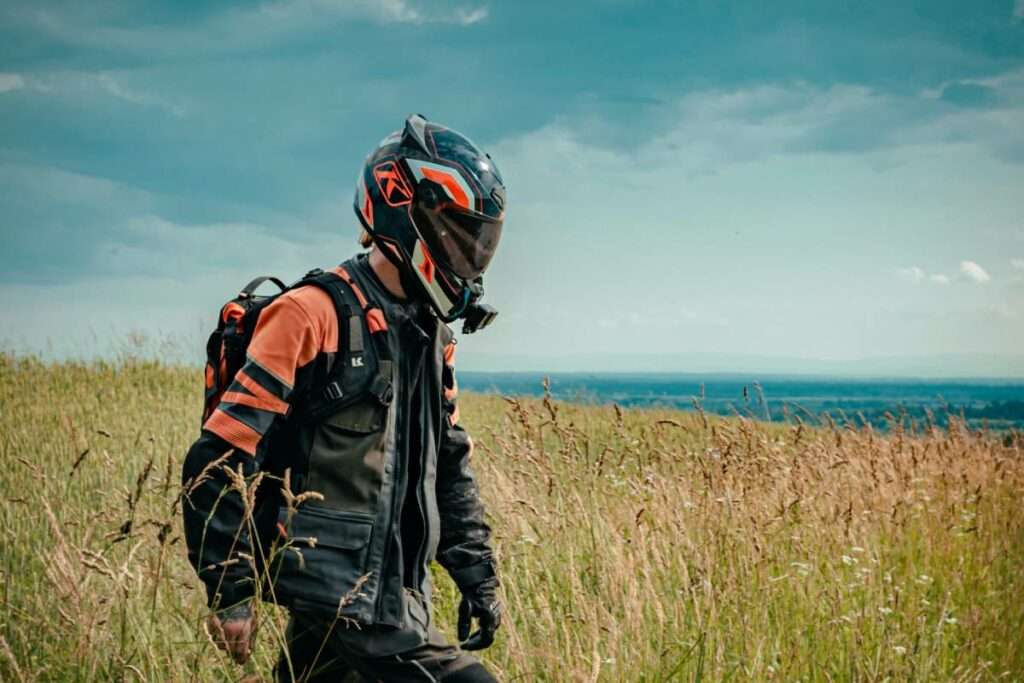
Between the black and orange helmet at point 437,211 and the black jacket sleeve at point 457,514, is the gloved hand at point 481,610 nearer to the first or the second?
the black jacket sleeve at point 457,514

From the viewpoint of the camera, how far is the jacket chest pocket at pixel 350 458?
2549mm

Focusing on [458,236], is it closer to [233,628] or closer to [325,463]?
[325,463]

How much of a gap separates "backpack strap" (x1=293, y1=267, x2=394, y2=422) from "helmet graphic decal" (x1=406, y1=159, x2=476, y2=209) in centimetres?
51

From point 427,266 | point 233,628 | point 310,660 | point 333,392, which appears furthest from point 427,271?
point 310,660

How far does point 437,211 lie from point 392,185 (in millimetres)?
207

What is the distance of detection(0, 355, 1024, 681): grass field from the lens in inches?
138

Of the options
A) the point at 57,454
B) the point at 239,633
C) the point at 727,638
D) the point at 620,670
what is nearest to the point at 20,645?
the point at 239,633

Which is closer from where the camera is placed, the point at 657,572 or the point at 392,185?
the point at 392,185

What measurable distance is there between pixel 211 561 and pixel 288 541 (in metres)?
0.25

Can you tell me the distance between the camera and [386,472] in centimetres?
265

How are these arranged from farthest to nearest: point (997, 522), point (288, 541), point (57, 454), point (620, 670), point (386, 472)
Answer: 1. point (57, 454)
2. point (997, 522)
3. point (620, 670)
4. point (386, 472)
5. point (288, 541)

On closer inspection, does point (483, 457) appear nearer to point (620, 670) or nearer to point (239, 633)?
point (620, 670)

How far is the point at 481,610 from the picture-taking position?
10.5 feet

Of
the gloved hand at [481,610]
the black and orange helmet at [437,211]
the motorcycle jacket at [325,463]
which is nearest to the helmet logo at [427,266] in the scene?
the black and orange helmet at [437,211]
